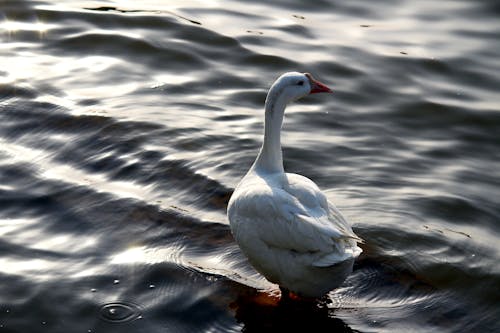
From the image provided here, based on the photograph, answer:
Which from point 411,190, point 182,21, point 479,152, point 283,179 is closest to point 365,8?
point 182,21

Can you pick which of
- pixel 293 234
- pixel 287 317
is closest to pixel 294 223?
pixel 293 234

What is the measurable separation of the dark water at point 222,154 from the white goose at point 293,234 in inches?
19.6

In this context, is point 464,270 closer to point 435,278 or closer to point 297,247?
point 435,278

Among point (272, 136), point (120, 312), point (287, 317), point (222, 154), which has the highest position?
point (272, 136)

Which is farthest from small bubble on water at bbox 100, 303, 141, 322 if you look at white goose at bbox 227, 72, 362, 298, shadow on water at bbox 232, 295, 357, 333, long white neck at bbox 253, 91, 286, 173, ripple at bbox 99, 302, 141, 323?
long white neck at bbox 253, 91, 286, 173

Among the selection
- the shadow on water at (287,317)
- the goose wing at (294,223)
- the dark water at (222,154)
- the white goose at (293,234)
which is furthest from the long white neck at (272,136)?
→ the shadow on water at (287,317)

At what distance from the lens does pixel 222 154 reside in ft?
29.6

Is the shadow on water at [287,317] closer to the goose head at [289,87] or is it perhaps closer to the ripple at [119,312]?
the ripple at [119,312]

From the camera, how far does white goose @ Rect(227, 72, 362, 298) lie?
6.02m

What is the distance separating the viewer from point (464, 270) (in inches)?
282

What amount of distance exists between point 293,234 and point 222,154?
3.07m

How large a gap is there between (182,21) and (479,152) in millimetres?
4825

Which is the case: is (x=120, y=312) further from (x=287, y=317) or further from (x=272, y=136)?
(x=272, y=136)

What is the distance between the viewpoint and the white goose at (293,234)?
6023mm
